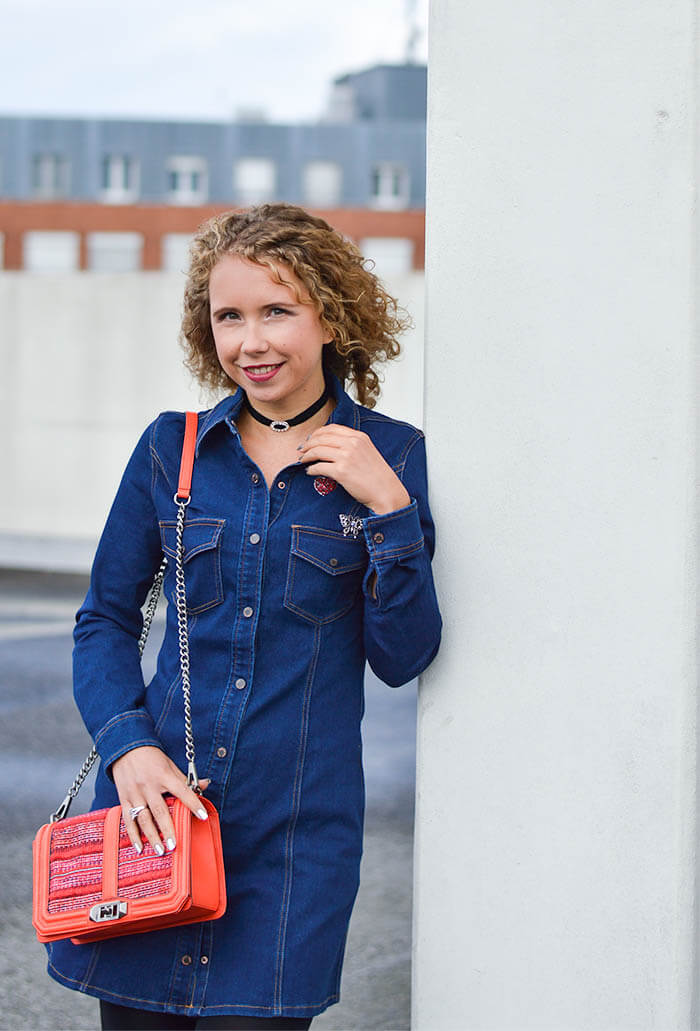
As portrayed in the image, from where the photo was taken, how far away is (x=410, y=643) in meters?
2.15

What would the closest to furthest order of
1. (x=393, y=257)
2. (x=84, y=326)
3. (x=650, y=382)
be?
(x=650, y=382)
(x=84, y=326)
(x=393, y=257)

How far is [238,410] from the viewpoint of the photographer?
2.25 meters

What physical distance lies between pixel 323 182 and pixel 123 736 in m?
46.4

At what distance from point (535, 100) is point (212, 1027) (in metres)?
1.68

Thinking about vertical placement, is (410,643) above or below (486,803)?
above

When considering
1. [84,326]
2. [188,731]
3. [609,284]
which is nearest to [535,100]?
[609,284]

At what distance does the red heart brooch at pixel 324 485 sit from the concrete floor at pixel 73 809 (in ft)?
7.09

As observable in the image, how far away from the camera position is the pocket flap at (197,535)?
7.13 ft

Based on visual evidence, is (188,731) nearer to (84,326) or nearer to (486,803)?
(486,803)

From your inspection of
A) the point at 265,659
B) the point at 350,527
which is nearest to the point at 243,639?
the point at 265,659

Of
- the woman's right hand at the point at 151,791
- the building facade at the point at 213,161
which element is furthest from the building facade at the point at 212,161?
the woman's right hand at the point at 151,791

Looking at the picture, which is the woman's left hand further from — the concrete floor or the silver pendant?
the concrete floor

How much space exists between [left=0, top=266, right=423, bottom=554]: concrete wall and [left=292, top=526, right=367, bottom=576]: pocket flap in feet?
36.3

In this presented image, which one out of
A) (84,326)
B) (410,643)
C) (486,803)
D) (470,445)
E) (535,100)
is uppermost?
(84,326)
